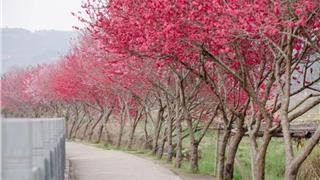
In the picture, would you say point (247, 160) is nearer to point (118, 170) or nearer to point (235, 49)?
point (118, 170)

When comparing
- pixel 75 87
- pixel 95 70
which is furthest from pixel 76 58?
pixel 95 70

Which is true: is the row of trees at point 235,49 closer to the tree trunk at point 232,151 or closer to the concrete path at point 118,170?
the tree trunk at point 232,151

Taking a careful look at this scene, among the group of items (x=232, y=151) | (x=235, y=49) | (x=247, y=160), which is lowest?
(x=247, y=160)

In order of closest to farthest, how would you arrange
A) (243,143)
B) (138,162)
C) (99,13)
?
1. (99,13)
2. (138,162)
3. (243,143)

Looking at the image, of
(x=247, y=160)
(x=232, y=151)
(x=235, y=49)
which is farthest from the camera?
(x=247, y=160)

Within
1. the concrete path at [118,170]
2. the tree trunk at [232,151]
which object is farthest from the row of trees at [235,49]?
the concrete path at [118,170]

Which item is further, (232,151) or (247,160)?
(247,160)

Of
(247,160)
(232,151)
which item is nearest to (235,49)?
(232,151)

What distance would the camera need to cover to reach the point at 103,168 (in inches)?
739

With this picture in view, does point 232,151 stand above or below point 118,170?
above

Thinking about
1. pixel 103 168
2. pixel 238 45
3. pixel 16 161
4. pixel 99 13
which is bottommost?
pixel 103 168

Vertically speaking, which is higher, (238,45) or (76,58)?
(76,58)

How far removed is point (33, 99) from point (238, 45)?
48.5m

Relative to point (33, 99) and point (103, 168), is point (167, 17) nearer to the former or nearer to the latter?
point (103, 168)
